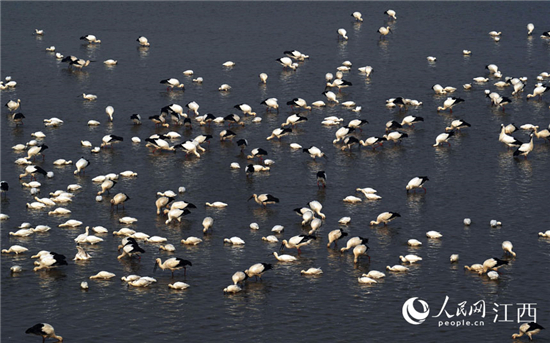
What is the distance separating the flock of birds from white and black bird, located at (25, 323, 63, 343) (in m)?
0.04

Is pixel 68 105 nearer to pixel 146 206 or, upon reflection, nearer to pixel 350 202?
pixel 146 206

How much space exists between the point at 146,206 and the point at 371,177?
1476 cm

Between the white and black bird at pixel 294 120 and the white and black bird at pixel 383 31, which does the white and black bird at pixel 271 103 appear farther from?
the white and black bird at pixel 383 31

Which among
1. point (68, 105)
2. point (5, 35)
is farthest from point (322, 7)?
point (68, 105)

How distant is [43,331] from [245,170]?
956 inches

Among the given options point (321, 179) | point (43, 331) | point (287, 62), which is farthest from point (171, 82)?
point (43, 331)

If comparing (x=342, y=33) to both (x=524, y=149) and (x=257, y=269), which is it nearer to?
(x=524, y=149)

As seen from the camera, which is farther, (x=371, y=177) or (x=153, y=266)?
(x=371, y=177)

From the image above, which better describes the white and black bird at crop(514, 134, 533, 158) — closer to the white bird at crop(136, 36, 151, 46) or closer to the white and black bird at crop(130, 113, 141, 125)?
the white and black bird at crop(130, 113, 141, 125)

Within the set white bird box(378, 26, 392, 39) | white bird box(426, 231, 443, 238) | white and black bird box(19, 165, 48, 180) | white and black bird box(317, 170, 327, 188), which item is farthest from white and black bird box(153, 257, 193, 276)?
white bird box(378, 26, 392, 39)

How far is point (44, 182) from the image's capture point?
2387 inches

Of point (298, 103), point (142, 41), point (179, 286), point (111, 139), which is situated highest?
point (142, 41)

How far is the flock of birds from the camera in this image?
46969mm

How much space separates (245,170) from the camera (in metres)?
62.4
